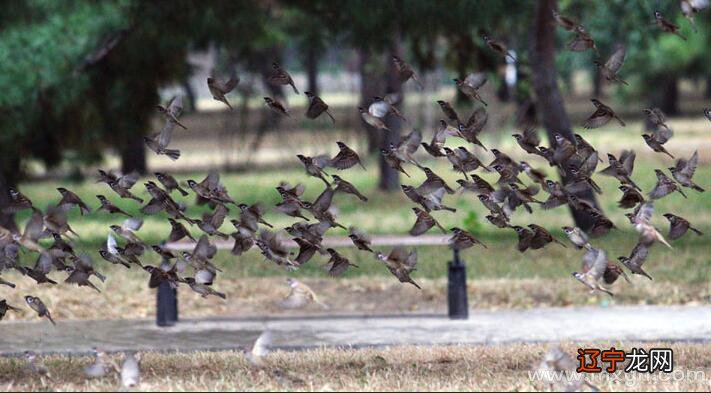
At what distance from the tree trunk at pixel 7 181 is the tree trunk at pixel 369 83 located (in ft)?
22.6

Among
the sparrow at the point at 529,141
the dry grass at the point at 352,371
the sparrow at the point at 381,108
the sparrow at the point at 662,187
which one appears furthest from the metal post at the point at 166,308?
the sparrow at the point at 662,187

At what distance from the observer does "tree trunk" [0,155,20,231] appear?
16130 mm

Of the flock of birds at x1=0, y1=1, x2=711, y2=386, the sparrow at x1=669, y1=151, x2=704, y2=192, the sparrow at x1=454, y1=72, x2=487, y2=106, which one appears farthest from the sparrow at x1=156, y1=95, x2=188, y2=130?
the sparrow at x1=669, y1=151, x2=704, y2=192

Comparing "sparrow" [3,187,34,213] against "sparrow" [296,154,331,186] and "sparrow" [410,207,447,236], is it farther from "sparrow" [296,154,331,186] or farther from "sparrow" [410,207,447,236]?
"sparrow" [410,207,447,236]

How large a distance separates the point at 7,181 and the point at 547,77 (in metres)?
6.83

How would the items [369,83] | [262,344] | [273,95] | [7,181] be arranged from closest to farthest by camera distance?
[262,344] < [7,181] < [273,95] < [369,83]

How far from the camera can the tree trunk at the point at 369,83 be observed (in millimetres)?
24553

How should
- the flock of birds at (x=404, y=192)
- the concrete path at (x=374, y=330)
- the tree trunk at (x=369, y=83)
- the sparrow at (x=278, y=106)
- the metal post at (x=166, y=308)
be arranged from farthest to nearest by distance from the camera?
the tree trunk at (x=369, y=83)
the metal post at (x=166, y=308)
the concrete path at (x=374, y=330)
the sparrow at (x=278, y=106)
the flock of birds at (x=404, y=192)

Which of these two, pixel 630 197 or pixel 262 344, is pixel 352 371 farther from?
pixel 630 197

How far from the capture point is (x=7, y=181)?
1864 cm

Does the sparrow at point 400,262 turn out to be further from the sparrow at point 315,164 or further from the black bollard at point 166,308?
the black bollard at point 166,308

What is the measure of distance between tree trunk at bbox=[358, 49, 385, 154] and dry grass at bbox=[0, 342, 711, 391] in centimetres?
1450

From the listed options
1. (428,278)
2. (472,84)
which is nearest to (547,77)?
(428,278)

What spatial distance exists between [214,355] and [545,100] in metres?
9.49
